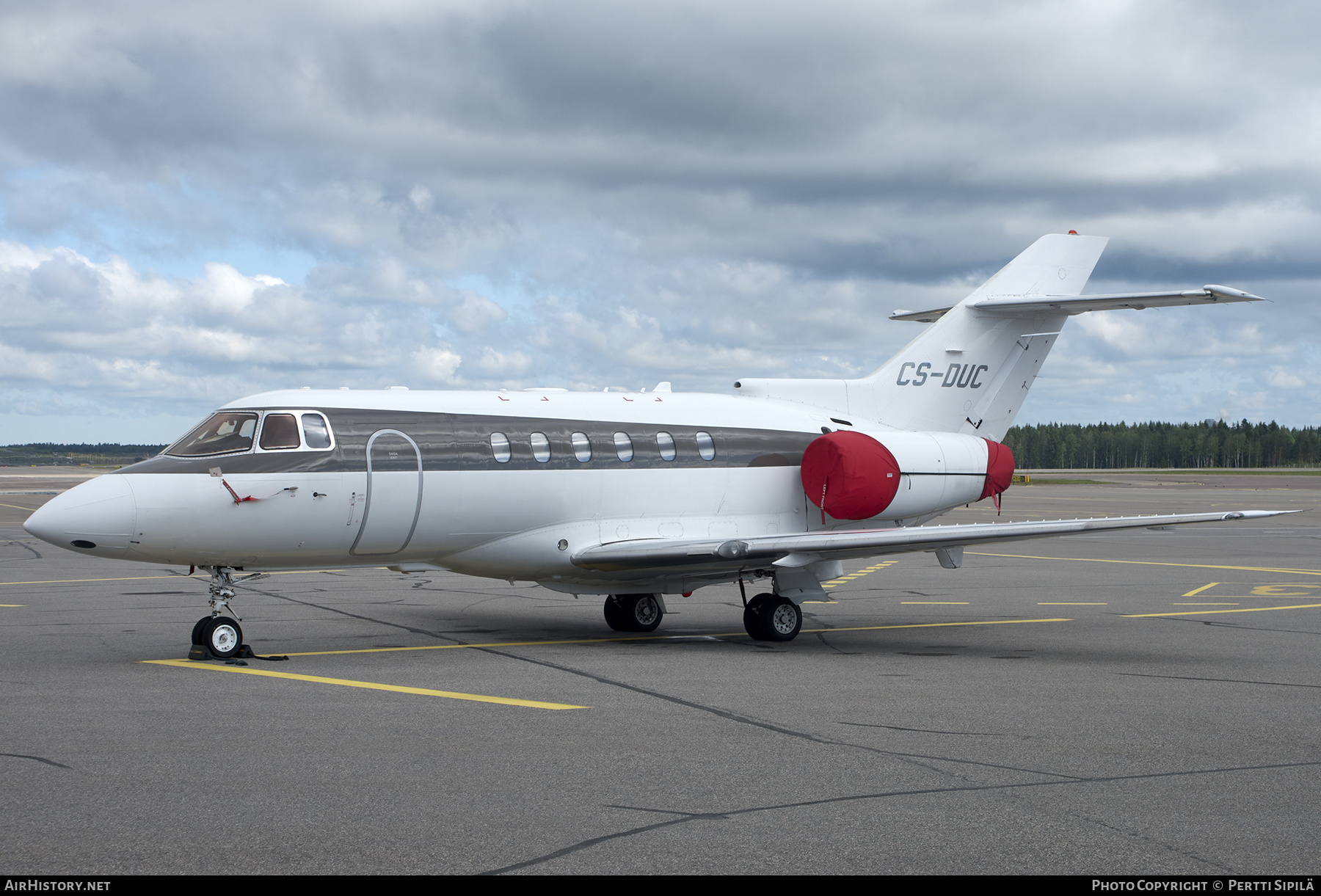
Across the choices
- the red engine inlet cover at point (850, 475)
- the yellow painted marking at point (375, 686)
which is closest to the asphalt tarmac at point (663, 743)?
the yellow painted marking at point (375, 686)

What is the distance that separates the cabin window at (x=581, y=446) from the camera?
585 inches

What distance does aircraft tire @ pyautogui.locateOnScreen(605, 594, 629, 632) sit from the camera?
1605 centimetres

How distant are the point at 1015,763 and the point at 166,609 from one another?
14.1 m

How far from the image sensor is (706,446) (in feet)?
52.5

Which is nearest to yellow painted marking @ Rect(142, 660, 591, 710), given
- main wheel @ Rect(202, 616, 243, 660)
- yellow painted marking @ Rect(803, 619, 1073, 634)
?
main wheel @ Rect(202, 616, 243, 660)

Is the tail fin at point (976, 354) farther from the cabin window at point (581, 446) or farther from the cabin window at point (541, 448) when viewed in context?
the cabin window at point (541, 448)

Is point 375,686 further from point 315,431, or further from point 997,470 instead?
point 997,470

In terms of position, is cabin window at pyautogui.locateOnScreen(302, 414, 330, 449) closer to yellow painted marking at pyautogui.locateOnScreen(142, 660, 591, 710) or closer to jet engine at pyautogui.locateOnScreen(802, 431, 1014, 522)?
yellow painted marking at pyautogui.locateOnScreen(142, 660, 591, 710)

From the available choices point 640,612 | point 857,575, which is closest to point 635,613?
point 640,612

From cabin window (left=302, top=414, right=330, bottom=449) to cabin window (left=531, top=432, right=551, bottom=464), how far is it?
8.63 ft

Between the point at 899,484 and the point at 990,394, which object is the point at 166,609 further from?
the point at 990,394

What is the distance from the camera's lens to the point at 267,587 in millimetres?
21797

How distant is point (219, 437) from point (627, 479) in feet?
16.9

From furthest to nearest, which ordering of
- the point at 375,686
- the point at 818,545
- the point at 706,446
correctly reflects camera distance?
1. the point at 706,446
2. the point at 818,545
3. the point at 375,686
